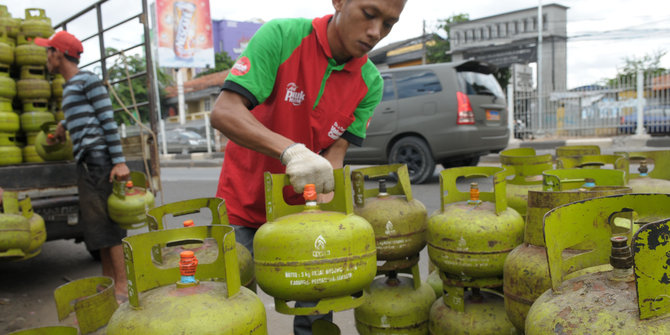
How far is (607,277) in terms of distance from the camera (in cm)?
110

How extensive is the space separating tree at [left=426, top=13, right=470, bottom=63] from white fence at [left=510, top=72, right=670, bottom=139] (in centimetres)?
1215

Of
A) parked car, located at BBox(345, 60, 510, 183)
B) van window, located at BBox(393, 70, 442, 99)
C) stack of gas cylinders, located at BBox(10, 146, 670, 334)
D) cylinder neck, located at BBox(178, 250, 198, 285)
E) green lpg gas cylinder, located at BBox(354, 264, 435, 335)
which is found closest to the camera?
stack of gas cylinders, located at BBox(10, 146, 670, 334)

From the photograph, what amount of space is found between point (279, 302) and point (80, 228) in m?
3.09

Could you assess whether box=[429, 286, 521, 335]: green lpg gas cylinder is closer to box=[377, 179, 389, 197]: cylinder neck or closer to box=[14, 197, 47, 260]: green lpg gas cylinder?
box=[377, 179, 389, 197]: cylinder neck

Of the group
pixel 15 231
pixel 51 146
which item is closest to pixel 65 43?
pixel 51 146

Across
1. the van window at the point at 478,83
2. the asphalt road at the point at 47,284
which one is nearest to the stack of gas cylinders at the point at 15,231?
the asphalt road at the point at 47,284

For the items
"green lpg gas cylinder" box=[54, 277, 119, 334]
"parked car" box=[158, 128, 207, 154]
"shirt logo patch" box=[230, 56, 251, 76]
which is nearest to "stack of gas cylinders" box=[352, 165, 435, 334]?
"shirt logo patch" box=[230, 56, 251, 76]

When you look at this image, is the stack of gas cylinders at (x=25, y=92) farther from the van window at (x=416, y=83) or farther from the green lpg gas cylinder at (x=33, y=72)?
the van window at (x=416, y=83)

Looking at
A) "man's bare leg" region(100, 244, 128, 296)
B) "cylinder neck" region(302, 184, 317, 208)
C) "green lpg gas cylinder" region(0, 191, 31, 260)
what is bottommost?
"man's bare leg" region(100, 244, 128, 296)

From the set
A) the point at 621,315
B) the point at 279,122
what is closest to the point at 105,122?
the point at 279,122

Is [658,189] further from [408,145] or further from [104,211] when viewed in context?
[408,145]

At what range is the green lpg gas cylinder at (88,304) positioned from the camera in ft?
5.84

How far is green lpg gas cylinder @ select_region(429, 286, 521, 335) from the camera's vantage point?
209 cm

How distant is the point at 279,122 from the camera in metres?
2.11
